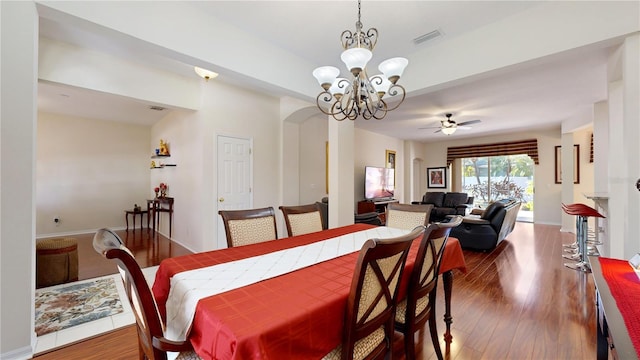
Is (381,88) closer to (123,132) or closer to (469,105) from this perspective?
(469,105)

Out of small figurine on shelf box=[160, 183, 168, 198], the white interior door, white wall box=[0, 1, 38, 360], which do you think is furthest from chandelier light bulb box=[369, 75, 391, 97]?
small figurine on shelf box=[160, 183, 168, 198]

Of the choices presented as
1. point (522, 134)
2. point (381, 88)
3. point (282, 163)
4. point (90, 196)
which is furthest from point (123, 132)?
point (522, 134)

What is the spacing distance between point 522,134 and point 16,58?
32.5 feet

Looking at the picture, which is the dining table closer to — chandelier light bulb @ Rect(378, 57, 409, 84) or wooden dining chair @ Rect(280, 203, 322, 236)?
wooden dining chair @ Rect(280, 203, 322, 236)

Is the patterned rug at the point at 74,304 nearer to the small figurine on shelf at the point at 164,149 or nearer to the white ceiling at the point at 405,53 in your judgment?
the white ceiling at the point at 405,53

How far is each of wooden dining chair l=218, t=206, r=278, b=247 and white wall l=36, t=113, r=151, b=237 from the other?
19.9 feet

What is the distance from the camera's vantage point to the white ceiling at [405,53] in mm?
2328

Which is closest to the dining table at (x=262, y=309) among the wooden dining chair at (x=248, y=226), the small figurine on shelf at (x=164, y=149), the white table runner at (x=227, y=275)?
the white table runner at (x=227, y=275)

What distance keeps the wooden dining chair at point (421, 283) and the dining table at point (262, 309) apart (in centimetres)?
9

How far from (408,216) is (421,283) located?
127 cm

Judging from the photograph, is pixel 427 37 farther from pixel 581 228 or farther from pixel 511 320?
pixel 581 228

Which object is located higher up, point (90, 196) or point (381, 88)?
point (381, 88)

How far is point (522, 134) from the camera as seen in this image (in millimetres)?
7582

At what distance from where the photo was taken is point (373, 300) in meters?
1.17
